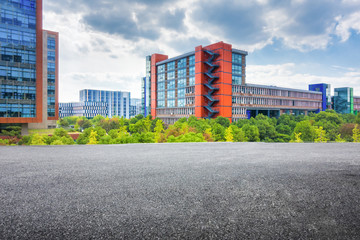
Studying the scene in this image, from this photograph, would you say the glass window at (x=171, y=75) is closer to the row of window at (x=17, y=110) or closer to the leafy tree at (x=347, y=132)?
the row of window at (x=17, y=110)

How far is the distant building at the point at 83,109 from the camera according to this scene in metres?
184

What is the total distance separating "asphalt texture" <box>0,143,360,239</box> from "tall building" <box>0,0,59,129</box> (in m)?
41.0

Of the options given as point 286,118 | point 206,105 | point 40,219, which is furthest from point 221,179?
point 286,118

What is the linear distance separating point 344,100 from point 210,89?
3337 inches

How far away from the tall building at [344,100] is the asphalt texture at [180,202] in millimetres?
123586

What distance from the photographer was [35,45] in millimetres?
47125

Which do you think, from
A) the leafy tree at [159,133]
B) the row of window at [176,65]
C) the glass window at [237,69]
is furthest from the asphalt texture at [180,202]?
the row of window at [176,65]

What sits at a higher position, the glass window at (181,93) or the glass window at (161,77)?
the glass window at (161,77)

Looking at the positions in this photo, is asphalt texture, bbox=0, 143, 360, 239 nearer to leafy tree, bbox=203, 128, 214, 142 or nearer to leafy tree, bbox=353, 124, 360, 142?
leafy tree, bbox=203, 128, 214, 142

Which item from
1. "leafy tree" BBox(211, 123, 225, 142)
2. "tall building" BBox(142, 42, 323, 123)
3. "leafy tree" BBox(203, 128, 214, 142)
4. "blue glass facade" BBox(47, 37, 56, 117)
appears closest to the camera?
"leafy tree" BBox(203, 128, 214, 142)

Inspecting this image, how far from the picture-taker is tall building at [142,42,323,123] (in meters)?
65.1

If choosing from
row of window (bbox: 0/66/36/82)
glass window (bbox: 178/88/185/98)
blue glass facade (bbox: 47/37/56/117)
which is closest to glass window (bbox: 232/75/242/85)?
glass window (bbox: 178/88/185/98)

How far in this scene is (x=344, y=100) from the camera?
370 feet

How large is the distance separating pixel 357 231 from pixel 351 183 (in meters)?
3.88
